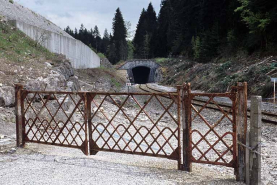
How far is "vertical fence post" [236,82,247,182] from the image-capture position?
3.80 meters

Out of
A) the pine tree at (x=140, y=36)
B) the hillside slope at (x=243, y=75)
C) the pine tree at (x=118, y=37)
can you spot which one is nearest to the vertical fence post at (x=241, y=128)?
the hillside slope at (x=243, y=75)

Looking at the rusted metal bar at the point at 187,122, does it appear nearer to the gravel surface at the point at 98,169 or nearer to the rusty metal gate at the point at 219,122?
the rusty metal gate at the point at 219,122

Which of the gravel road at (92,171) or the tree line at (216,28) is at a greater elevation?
the tree line at (216,28)

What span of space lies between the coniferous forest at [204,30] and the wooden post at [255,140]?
20.2 metres

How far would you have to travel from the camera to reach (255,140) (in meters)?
3.69

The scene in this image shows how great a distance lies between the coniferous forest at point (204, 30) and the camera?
22844mm

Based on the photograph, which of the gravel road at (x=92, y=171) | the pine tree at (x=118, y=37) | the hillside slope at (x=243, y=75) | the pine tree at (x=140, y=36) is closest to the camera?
the gravel road at (x=92, y=171)

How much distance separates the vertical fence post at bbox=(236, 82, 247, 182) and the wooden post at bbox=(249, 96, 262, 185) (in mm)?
125

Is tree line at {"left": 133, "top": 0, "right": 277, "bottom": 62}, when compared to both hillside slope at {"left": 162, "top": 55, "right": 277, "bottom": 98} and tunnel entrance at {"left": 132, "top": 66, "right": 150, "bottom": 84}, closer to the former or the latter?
hillside slope at {"left": 162, "top": 55, "right": 277, "bottom": 98}

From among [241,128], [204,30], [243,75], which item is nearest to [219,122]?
[241,128]

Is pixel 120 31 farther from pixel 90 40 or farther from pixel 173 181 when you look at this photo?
pixel 173 181

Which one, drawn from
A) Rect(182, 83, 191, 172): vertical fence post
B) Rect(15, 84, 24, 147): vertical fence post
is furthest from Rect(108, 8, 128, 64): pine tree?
Rect(182, 83, 191, 172): vertical fence post

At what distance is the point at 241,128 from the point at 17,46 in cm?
1304

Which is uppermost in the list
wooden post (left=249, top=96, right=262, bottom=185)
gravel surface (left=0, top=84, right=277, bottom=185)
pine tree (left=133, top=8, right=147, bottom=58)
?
pine tree (left=133, top=8, right=147, bottom=58)
